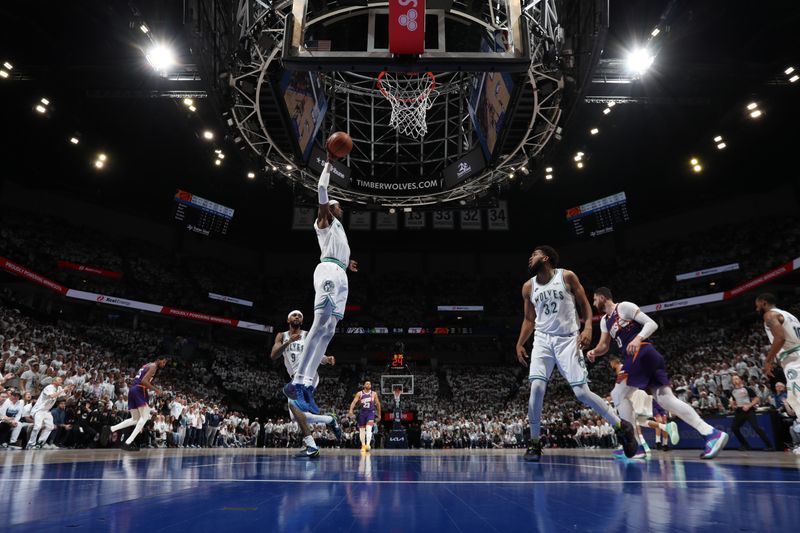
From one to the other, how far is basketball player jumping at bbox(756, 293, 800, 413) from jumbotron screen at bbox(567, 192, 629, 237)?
25.1m

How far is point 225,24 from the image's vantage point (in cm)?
1180

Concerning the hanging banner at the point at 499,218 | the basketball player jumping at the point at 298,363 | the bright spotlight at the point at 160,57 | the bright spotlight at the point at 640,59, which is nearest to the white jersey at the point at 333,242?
the basketball player jumping at the point at 298,363

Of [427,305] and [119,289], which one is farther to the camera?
[427,305]

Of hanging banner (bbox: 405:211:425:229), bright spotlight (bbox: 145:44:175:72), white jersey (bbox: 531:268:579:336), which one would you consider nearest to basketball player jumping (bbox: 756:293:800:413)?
white jersey (bbox: 531:268:579:336)

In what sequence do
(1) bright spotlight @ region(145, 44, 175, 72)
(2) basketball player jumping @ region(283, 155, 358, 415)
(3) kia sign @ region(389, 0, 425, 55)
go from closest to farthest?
(2) basketball player jumping @ region(283, 155, 358, 415) → (3) kia sign @ region(389, 0, 425, 55) → (1) bright spotlight @ region(145, 44, 175, 72)

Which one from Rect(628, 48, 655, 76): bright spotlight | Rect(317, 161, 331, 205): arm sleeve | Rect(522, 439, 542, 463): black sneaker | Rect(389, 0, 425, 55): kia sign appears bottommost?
Rect(522, 439, 542, 463): black sneaker

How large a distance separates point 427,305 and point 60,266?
74.7ft

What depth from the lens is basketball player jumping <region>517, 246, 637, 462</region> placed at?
17.5 feet

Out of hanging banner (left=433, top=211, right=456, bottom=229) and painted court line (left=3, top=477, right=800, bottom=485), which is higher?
hanging banner (left=433, top=211, right=456, bottom=229)

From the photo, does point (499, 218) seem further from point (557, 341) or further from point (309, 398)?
point (309, 398)

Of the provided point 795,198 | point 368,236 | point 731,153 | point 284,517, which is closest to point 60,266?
point 368,236

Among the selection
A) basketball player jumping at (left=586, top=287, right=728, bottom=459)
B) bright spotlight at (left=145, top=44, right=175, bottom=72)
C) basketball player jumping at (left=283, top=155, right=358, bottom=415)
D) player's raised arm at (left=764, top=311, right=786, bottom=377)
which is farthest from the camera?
bright spotlight at (left=145, top=44, right=175, bottom=72)

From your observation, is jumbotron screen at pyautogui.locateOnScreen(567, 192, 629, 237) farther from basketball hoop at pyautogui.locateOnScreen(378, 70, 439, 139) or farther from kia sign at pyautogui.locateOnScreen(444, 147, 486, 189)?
kia sign at pyautogui.locateOnScreen(444, 147, 486, 189)

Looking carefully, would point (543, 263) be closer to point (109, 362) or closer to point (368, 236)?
point (109, 362)
